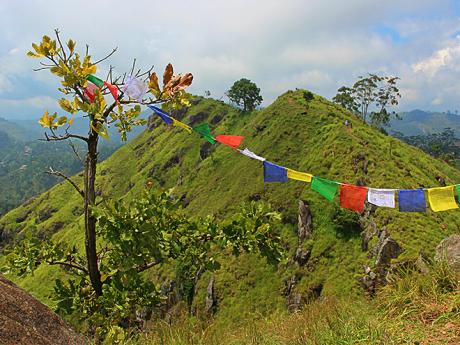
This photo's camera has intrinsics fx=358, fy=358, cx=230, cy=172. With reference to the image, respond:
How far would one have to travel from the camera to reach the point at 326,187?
957cm

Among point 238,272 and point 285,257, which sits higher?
point 285,257

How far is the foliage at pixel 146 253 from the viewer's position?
529cm

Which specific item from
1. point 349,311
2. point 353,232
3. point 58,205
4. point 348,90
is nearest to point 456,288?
point 349,311

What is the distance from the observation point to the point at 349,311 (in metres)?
6.32

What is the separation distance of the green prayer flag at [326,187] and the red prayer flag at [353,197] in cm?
50

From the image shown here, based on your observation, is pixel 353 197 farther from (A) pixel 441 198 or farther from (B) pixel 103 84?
(B) pixel 103 84

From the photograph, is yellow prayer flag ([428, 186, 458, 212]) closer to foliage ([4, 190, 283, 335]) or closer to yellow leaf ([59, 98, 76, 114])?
foliage ([4, 190, 283, 335])

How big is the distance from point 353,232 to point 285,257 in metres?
33.3

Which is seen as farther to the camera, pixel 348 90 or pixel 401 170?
pixel 348 90

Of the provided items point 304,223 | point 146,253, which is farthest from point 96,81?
point 304,223

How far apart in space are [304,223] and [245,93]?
225ft

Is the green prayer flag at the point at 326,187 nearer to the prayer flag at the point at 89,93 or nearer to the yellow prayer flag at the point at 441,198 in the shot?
the yellow prayer flag at the point at 441,198

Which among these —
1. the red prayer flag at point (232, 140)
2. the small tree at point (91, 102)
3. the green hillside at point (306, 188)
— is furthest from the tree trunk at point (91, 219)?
the green hillside at point (306, 188)

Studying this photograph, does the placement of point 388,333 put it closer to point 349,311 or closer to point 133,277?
point 349,311
